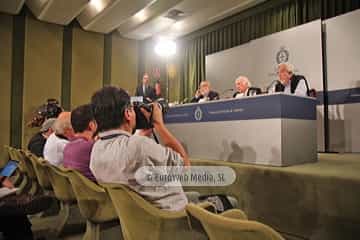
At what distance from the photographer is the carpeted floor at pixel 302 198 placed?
1.56m

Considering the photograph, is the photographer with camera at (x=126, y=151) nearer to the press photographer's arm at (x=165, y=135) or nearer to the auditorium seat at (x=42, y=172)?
the press photographer's arm at (x=165, y=135)

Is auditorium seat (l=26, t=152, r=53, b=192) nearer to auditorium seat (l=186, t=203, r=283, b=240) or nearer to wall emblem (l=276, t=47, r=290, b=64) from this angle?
auditorium seat (l=186, t=203, r=283, b=240)

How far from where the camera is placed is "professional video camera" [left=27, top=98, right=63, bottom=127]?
17.6 feet

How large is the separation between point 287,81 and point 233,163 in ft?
6.01

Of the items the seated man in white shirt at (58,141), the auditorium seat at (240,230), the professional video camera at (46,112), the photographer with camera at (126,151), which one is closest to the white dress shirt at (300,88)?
A: the seated man in white shirt at (58,141)

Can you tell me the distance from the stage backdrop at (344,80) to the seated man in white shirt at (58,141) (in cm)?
335

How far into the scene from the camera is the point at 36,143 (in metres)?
3.19

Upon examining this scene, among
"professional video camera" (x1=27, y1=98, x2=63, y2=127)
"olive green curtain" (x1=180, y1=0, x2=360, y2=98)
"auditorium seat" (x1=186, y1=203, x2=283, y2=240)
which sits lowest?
"auditorium seat" (x1=186, y1=203, x2=283, y2=240)

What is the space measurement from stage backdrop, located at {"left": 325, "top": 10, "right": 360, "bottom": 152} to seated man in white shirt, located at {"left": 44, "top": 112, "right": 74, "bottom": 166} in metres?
3.35

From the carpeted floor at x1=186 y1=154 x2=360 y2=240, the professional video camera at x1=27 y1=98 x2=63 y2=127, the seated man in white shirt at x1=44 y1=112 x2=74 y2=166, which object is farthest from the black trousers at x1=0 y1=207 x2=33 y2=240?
the professional video camera at x1=27 y1=98 x2=63 y2=127

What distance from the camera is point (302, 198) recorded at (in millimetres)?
1764

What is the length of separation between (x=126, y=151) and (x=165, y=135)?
23cm

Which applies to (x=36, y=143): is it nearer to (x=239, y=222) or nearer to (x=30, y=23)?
(x=239, y=222)

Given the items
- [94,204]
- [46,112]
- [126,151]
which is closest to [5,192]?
[94,204]
